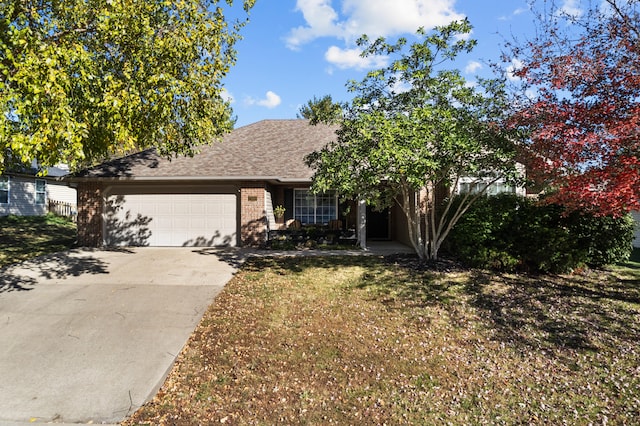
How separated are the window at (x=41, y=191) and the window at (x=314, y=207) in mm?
19100

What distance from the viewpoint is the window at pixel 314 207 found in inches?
565

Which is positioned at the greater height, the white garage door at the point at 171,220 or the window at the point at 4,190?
the window at the point at 4,190

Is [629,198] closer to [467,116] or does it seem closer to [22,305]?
[467,116]

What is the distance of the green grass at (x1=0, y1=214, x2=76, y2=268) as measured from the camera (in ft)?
36.4

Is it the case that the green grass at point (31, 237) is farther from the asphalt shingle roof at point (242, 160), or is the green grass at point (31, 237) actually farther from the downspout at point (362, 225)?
the downspout at point (362, 225)

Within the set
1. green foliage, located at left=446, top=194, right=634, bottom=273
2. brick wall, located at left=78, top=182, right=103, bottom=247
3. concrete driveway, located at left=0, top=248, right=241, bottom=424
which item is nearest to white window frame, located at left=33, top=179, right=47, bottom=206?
brick wall, located at left=78, top=182, right=103, bottom=247

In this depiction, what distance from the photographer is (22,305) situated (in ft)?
22.4

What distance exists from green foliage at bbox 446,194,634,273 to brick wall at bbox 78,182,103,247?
12.5m

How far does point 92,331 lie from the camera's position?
5.80m

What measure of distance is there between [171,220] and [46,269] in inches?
166

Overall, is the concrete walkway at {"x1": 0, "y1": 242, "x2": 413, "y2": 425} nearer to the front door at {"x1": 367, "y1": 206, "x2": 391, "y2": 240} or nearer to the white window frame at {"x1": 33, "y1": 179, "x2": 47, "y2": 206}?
the front door at {"x1": 367, "y1": 206, "x2": 391, "y2": 240}

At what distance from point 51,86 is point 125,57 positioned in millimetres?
2661

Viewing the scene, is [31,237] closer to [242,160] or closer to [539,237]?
[242,160]

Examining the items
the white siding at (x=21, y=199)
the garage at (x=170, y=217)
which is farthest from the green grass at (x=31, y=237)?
the garage at (x=170, y=217)
